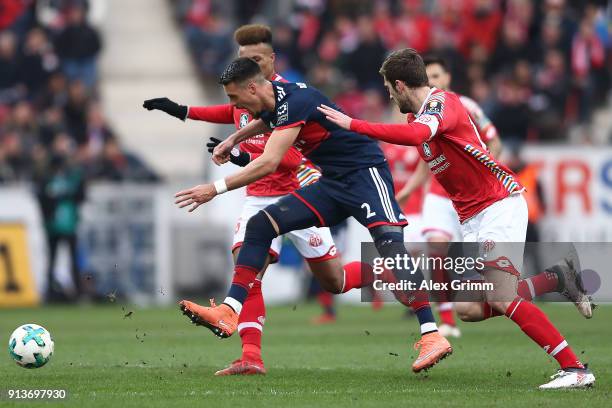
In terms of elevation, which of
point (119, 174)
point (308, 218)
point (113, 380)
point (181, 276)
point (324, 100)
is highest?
point (324, 100)

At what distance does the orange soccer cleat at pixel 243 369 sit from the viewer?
944 cm

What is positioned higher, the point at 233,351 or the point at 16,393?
the point at 16,393

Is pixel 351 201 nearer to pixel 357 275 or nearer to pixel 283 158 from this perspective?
pixel 283 158

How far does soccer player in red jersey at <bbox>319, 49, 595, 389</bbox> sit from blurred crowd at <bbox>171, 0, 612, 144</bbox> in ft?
33.8

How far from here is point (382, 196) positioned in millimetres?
9344

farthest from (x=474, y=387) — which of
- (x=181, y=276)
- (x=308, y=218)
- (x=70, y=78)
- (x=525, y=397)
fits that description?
(x=70, y=78)

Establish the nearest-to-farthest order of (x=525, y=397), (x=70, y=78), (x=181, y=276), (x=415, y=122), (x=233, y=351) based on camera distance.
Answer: (x=525, y=397), (x=415, y=122), (x=233, y=351), (x=181, y=276), (x=70, y=78)

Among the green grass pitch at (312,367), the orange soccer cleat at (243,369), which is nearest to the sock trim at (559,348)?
the green grass pitch at (312,367)

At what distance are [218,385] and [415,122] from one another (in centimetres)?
224

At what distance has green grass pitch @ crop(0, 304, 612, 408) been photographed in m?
7.95

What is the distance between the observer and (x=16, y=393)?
322 inches

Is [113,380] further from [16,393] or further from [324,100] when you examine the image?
[324,100]

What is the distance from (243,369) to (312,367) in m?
0.76

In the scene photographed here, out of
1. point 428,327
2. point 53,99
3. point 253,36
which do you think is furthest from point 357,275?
point 53,99
